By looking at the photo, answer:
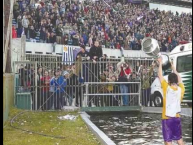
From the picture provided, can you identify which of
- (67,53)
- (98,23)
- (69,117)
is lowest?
(69,117)

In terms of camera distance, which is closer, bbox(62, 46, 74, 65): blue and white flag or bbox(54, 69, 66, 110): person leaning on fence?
bbox(54, 69, 66, 110): person leaning on fence

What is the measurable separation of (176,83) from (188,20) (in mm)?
27349

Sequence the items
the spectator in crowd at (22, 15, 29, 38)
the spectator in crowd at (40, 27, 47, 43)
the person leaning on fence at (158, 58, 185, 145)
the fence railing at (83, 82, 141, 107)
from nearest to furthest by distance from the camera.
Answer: the person leaning on fence at (158, 58, 185, 145), the fence railing at (83, 82, 141, 107), the spectator in crowd at (22, 15, 29, 38), the spectator in crowd at (40, 27, 47, 43)

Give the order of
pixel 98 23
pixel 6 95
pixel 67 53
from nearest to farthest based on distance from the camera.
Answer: pixel 6 95
pixel 67 53
pixel 98 23

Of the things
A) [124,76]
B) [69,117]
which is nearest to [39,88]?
[69,117]

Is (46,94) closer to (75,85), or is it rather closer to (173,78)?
(75,85)

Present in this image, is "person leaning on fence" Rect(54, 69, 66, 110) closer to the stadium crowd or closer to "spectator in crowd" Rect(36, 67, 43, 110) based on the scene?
"spectator in crowd" Rect(36, 67, 43, 110)

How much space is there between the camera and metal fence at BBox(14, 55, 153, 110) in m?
16.6

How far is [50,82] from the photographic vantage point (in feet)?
55.2

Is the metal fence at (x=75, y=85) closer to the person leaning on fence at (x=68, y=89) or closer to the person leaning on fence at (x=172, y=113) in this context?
the person leaning on fence at (x=68, y=89)

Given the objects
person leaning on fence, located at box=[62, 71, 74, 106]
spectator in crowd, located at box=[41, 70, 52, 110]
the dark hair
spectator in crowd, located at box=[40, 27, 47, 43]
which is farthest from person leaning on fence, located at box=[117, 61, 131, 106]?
the dark hair

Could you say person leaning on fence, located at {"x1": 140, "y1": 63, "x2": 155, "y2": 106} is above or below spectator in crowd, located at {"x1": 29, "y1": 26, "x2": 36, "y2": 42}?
below

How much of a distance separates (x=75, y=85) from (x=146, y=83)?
3226 mm

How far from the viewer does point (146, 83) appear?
60.5 ft
